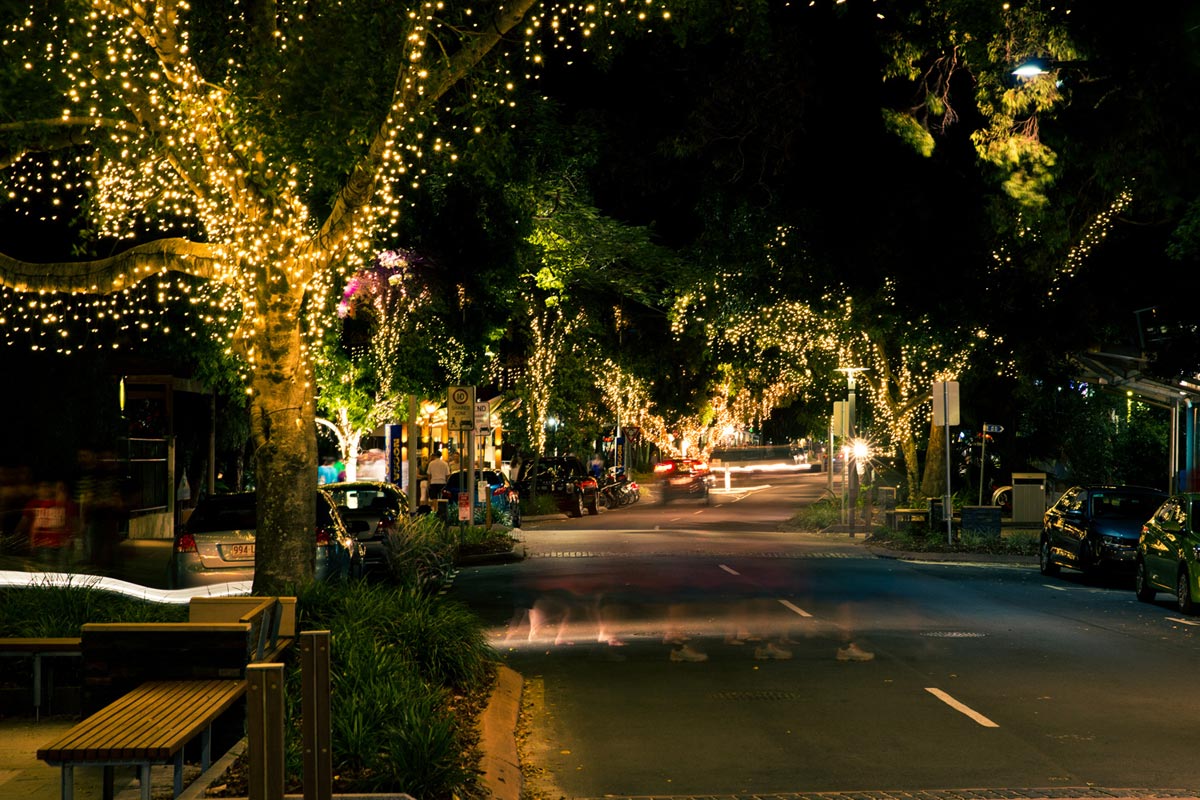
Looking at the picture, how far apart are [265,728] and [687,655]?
843 centimetres

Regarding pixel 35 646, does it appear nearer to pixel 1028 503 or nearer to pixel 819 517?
pixel 1028 503

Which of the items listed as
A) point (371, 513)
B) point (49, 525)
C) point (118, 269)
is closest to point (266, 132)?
point (118, 269)

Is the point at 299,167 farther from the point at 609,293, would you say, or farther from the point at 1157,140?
the point at 609,293

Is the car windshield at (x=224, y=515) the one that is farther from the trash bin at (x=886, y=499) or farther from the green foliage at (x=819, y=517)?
the green foliage at (x=819, y=517)

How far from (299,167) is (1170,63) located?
15.1 meters

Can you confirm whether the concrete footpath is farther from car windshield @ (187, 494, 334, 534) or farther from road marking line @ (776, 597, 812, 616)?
road marking line @ (776, 597, 812, 616)

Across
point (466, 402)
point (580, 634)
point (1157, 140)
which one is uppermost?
point (1157, 140)

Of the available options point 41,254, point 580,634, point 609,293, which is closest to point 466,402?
point 41,254

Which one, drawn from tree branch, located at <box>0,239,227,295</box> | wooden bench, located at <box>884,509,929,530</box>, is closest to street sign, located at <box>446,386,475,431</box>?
wooden bench, located at <box>884,509,929,530</box>

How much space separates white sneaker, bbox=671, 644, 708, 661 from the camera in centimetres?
1391

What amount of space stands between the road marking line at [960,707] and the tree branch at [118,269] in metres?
7.70

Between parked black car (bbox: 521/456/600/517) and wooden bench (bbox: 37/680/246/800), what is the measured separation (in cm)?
3881

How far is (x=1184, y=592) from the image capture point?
18.6m

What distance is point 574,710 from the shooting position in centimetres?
1135
